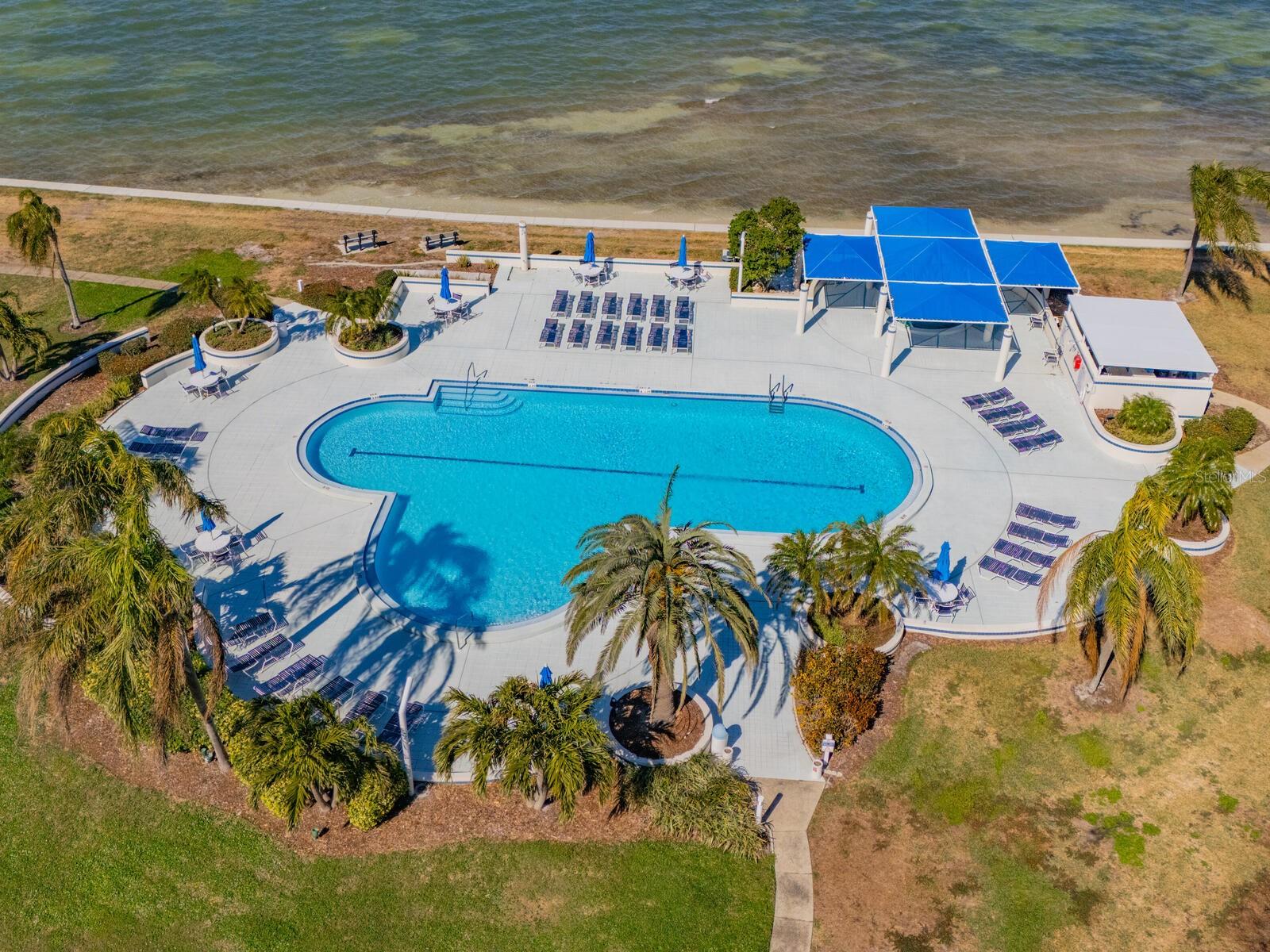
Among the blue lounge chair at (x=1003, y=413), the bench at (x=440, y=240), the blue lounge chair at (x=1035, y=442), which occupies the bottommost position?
the blue lounge chair at (x=1035, y=442)

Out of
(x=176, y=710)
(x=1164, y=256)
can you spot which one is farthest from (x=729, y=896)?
(x=1164, y=256)

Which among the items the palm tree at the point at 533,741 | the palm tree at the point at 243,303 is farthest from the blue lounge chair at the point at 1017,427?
the palm tree at the point at 243,303

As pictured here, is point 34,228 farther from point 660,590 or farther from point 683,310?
point 660,590

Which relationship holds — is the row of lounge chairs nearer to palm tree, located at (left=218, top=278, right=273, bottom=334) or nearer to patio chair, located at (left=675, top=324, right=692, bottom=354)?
patio chair, located at (left=675, top=324, right=692, bottom=354)

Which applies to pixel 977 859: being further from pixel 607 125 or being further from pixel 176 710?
pixel 607 125

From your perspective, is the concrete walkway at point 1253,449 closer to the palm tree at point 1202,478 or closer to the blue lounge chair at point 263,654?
the palm tree at point 1202,478
